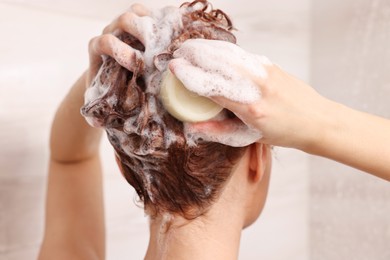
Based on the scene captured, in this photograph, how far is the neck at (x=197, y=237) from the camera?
40.3 inches

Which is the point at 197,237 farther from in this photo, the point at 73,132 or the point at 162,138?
the point at 73,132

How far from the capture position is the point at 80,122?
1.36 m

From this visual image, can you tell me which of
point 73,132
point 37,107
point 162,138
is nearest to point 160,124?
point 162,138

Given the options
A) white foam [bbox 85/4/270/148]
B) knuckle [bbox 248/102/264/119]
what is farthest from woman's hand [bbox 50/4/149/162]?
knuckle [bbox 248/102/264/119]

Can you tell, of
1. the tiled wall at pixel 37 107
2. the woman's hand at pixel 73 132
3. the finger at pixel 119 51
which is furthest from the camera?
the tiled wall at pixel 37 107

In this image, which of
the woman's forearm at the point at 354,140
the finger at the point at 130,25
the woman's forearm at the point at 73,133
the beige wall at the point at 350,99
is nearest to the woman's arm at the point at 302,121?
the woman's forearm at the point at 354,140

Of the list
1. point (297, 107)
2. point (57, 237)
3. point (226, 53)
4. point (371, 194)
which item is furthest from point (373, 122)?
point (371, 194)

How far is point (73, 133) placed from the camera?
54.4 inches

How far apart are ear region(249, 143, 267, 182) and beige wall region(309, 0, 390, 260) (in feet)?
3.52

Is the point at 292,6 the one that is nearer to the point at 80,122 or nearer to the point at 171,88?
the point at 80,122

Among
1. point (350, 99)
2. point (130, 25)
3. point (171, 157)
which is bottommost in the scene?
point (171, 157)

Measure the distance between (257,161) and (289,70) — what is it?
1204 mm

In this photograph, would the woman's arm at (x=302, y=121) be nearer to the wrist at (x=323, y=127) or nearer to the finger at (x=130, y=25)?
the wrist at (x=323, y=127)

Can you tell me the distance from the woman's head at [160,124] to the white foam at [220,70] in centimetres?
9
